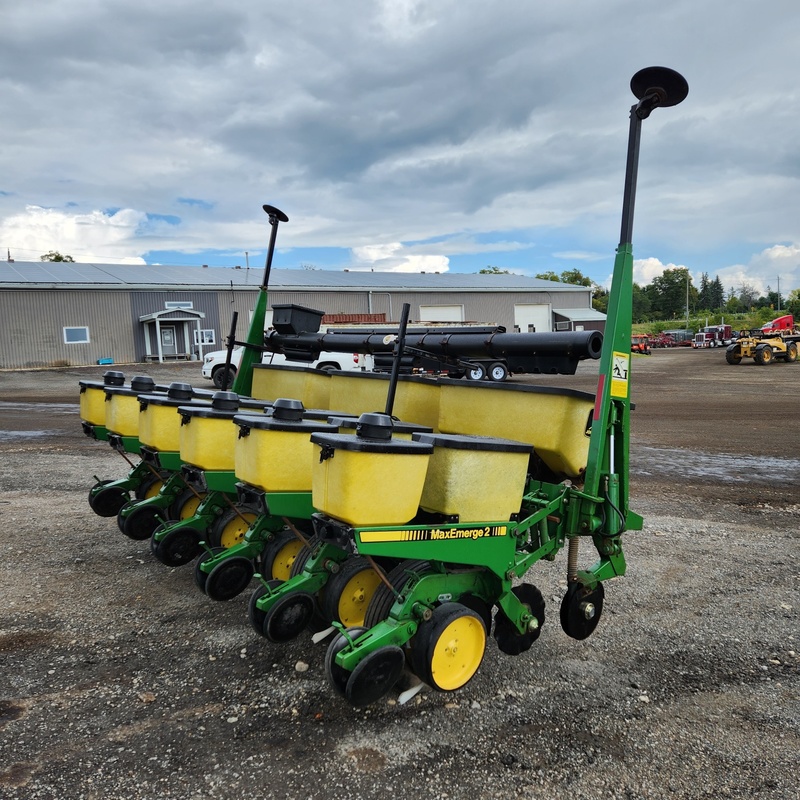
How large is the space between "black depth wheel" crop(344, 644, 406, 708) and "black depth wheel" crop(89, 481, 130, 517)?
10.7ft

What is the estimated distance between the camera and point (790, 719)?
294cm

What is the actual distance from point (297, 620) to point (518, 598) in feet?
3.45

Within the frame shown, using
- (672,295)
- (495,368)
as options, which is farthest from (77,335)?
(672,295)

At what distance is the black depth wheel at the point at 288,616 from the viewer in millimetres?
3072

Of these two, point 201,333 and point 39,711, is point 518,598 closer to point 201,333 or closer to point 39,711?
point 39,711

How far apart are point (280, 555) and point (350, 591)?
0.66 meters

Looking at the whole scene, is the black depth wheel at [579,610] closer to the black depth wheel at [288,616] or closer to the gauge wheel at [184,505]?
the black depth wheel at [288,616]

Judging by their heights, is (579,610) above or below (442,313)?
below

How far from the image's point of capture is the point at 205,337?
33.4 metres

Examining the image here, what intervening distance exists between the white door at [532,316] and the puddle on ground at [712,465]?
115ft

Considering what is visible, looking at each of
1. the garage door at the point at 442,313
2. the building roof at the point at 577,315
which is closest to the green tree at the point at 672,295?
the building roof at the point at 577,315

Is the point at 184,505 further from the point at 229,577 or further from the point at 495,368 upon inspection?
the point at 495,368

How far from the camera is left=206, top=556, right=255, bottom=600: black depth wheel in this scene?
3.63 metres

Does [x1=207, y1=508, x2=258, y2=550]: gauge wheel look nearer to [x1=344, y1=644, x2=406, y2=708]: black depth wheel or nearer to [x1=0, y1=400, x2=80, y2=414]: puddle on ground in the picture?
[x1=344, y1=644, x2=406, y2=708]: black depth wheel
